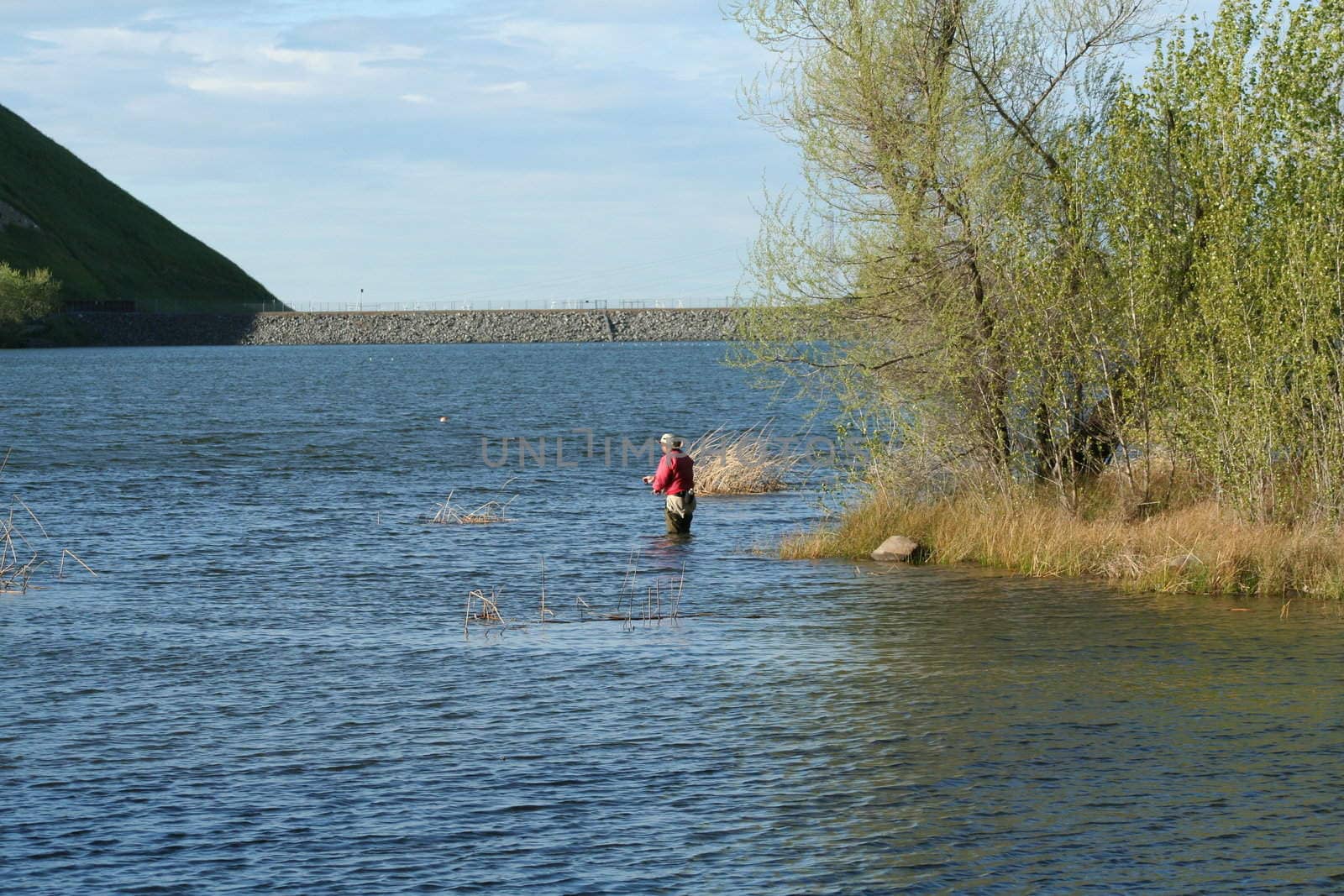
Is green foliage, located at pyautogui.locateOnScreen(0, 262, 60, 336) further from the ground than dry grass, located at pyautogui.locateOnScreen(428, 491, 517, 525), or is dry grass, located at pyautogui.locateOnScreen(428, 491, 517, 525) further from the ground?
green foliage, located at pyautogui.locateOnScreen(0, 262, 60, 336)

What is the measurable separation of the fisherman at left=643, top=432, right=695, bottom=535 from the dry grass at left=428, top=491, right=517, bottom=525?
4987 mm

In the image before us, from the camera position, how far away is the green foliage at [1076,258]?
71.8 ft

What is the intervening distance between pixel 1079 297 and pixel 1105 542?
12.3 feet

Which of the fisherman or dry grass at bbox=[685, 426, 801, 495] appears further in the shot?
dry grass at bbox=[685, 426, 801, 495]

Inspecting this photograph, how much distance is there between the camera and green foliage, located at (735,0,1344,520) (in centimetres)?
2188

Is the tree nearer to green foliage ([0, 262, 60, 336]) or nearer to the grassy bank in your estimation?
the grassy bank

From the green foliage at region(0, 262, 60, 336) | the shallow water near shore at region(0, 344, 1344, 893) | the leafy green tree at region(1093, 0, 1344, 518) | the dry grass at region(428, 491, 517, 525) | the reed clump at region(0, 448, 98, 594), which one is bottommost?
the shallow water near shore at region(0, 344, 1344, 893)

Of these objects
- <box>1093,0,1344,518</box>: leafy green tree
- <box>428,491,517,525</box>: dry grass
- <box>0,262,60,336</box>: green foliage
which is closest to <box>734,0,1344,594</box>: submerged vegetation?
<box>1093,0,1344,518</box>: leafy green tree

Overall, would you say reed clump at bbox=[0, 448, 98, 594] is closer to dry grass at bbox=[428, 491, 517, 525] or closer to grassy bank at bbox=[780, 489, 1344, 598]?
dry grass at bbox=[428, 491, 517, 525]

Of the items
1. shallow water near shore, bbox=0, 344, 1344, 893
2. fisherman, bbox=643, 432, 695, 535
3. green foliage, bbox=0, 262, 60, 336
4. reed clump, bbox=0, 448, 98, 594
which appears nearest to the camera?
shallow water near shore, bbox=0, 344, 1344, 893

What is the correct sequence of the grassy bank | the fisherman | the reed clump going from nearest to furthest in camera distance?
the grassy bank → the reed clump → the fisherman

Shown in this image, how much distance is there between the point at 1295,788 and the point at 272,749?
8.98 m

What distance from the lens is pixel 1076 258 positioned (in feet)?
76.5

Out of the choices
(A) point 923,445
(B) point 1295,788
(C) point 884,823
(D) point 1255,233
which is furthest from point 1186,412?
(C) point 884,823
